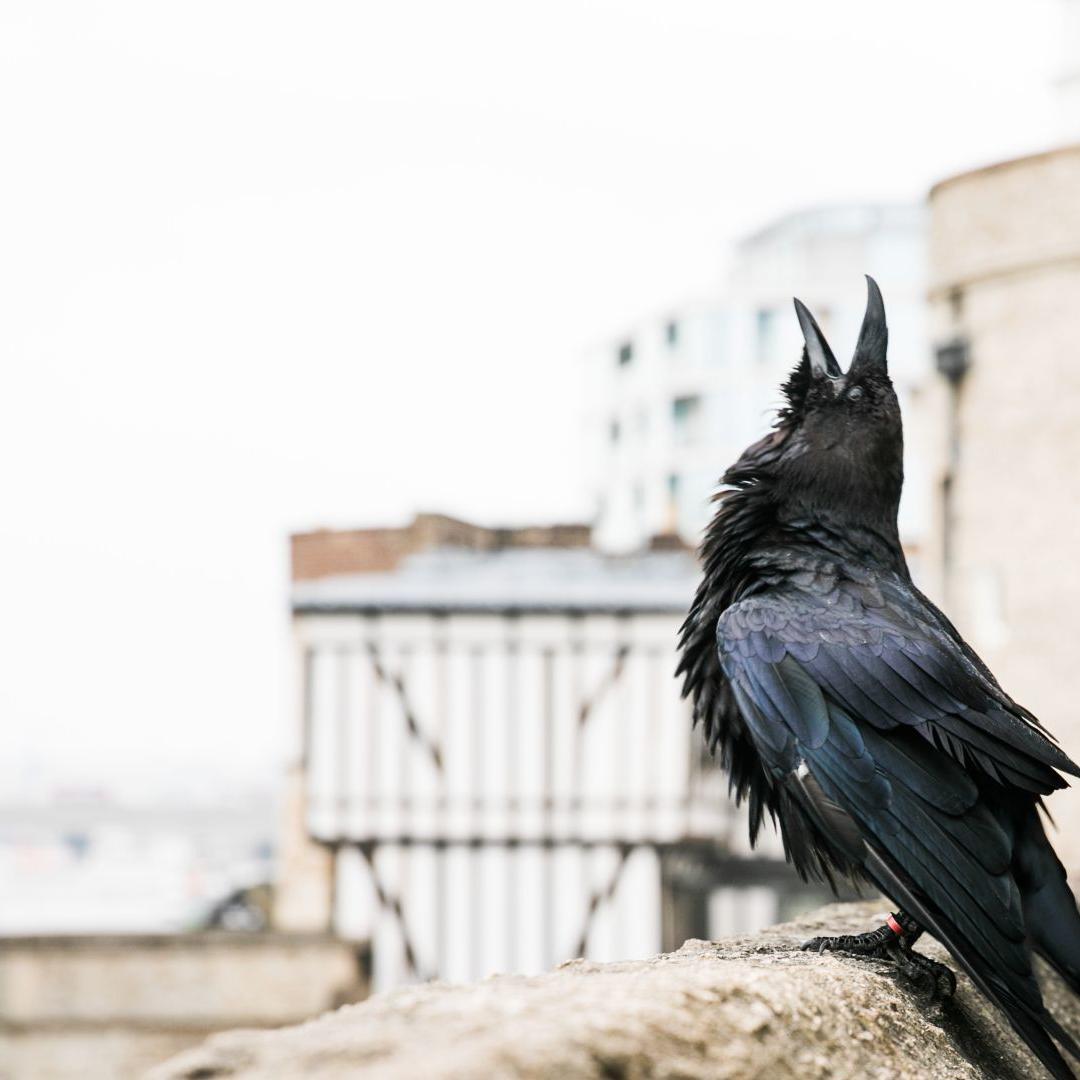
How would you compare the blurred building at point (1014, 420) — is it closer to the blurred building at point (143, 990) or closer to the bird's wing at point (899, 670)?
the blurred building at point (143, 990)

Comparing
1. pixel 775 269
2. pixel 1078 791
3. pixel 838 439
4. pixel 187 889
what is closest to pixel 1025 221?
pixel 1078 791

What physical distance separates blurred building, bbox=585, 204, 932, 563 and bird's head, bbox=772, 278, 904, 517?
39.5 meters

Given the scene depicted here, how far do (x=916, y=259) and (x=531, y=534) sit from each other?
35.9 m

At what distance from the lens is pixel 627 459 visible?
49.2 meters

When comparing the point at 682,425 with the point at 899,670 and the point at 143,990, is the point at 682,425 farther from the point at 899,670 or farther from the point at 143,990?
the point at 899,670

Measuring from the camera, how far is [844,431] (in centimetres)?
344

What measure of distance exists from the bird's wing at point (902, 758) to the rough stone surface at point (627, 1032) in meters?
0.18

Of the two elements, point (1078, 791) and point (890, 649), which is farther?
point (1078, 791)

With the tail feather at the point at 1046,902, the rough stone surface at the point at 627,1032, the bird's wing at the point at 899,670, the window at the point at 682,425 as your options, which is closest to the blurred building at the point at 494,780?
the bird's wing at the point at 899,670

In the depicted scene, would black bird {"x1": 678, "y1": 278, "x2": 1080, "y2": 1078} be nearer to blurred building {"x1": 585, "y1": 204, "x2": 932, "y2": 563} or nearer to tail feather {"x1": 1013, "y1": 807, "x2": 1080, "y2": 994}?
tail feather {"x1": 1013, "y1": 807, "x2": 1080, "y2": 994}

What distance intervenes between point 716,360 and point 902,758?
44.5m

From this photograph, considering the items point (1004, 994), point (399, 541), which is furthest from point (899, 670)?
point (399, 541)

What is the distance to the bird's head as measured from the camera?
3408mm

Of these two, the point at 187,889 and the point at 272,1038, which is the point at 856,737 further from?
the point at 187,889
